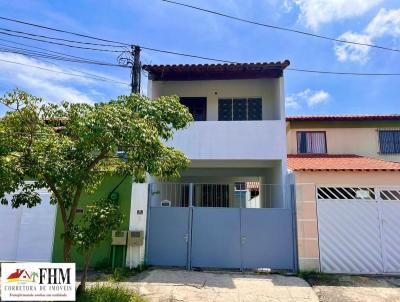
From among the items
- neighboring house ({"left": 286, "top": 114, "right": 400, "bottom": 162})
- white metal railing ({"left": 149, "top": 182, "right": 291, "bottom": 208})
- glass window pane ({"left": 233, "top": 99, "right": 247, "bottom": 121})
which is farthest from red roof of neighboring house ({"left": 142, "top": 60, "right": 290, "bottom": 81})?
neighboring house ({"left": 286, "top": 114, "right": 400, "bottom": 162})

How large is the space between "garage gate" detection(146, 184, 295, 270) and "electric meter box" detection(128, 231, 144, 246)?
1.11ft

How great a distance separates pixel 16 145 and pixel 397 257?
33.6ft

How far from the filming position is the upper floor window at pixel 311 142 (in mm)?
16500

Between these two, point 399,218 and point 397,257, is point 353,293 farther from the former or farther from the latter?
point 399,218

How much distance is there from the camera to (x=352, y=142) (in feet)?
54.0

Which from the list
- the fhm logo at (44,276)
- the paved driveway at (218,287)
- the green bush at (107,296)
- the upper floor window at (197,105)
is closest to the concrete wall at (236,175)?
the upper floor window at (197,105)

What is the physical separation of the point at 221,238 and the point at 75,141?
5495mm

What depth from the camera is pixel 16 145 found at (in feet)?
18.2

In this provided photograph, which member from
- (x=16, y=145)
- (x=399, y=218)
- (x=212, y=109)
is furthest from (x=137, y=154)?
(x=399, y=218)

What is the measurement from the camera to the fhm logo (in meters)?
5.58

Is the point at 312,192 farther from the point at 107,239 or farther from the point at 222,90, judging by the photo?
the point at 107,239

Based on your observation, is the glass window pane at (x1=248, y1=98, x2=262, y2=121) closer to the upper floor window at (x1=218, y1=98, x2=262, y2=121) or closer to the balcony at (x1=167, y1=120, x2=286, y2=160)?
the upper floor window at (x1=218, y1=98, x2=262, y2=121)

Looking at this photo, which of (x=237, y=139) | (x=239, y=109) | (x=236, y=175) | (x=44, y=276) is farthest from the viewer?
(x=236, y=175)

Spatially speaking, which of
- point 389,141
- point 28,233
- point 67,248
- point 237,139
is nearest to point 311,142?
point 389,141
